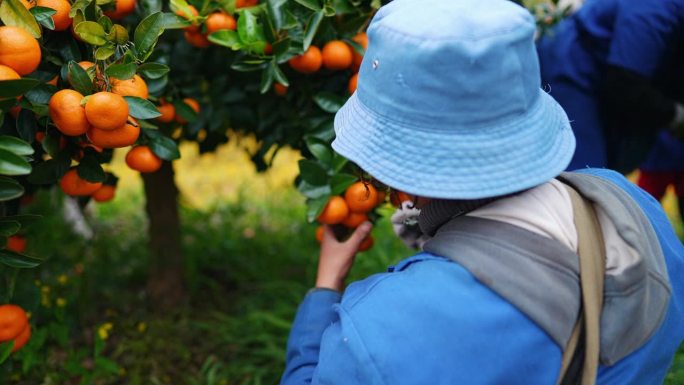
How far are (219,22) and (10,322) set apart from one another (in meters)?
0.74

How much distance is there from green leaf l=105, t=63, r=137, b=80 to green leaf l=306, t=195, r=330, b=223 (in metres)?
0.46

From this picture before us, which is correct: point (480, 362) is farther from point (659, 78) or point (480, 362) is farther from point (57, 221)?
point (57, 221)

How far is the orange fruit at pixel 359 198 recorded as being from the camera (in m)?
1.41

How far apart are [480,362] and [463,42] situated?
0.41 meters

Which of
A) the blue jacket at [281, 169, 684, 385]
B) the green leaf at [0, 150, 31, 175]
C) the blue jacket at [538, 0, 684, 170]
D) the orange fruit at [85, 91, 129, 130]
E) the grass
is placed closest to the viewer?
the blue jacket at [281, 169, 684, 385]

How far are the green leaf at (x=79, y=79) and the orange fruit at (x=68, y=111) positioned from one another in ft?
0.05

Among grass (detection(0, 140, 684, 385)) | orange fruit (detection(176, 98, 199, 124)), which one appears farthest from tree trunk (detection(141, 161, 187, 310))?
orange fruit (detection(176, 98, 199, 124))

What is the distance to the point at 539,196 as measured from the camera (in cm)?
97

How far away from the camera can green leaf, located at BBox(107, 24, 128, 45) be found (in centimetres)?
123

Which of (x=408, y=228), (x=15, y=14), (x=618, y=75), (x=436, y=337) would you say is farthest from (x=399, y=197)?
(x=618, y=75)

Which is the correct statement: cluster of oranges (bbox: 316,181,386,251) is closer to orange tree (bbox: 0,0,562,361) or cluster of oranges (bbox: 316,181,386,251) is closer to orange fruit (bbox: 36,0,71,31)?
Result: orange tree (bbox: 0,0,562,361)

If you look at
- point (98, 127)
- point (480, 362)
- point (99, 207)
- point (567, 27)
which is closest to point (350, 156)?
point (480, 362)

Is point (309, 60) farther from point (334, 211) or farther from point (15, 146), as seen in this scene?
point (15, 146)

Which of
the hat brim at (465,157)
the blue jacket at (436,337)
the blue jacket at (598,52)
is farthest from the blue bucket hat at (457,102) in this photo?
the blue jacket at (598,52)
